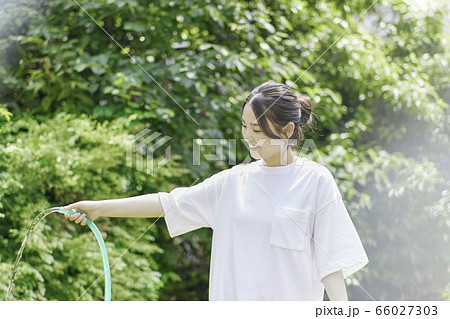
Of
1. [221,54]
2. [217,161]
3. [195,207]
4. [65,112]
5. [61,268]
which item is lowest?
[61,268]

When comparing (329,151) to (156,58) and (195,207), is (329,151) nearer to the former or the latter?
(156,58)

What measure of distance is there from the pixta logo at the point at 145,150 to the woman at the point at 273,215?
0.98 m

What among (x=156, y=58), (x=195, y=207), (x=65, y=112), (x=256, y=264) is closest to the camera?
(x=256, y=264)

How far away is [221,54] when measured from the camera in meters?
2.40

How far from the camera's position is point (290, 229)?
3.63 feet

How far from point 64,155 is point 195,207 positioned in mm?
982

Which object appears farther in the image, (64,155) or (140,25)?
(140,25)

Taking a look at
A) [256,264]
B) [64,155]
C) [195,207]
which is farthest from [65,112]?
[256,264]

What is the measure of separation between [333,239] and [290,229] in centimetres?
10

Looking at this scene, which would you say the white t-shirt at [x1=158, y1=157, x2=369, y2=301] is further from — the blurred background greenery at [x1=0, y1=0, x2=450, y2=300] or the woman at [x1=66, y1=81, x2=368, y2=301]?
the blurred background greenery at [x1=0, y1=0, x2=450, y2=300]

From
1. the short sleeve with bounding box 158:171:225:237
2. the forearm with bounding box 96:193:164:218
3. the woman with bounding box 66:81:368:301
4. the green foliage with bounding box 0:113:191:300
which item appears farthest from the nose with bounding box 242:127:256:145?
the green foliage with bounding box 0:113:191:300

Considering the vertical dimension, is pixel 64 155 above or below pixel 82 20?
below

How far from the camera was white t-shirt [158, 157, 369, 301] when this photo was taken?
1118 mm
